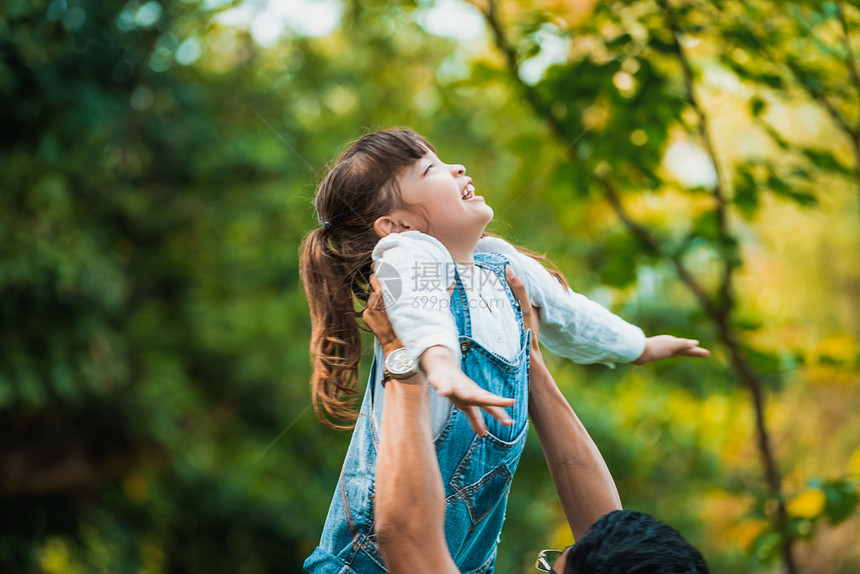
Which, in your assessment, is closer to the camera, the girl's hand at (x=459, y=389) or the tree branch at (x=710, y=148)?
the girl's hand at (x=459, y=389)

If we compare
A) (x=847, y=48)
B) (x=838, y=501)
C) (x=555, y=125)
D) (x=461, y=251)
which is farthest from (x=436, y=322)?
(x=847, y=48)

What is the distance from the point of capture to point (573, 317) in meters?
1.05

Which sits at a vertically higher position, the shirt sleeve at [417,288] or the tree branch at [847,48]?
the shirt sleeve at [417,288]

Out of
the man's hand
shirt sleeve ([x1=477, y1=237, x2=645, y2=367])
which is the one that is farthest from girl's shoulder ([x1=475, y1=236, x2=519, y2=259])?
the man's hand

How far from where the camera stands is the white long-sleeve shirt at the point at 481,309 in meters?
0.80

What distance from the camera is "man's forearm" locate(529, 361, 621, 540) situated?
0.95 m

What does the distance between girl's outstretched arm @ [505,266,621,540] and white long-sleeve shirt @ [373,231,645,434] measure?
0.05m

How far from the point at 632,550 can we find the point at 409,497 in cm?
24

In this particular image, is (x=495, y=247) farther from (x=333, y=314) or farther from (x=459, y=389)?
(x=459, y=389)

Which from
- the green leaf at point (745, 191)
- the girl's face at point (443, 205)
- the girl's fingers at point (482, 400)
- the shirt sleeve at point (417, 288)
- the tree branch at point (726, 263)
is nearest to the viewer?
the girl's fingers at point (482, 400)

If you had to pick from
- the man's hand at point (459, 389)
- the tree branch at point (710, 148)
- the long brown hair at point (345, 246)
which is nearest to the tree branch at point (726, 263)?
the tree branch at point (710, 148)

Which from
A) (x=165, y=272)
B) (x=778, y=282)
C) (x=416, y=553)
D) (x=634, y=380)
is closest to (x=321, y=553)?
(x=416, y=553)

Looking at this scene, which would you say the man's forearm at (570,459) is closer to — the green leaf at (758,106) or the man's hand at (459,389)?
the man's hand at (459,389)

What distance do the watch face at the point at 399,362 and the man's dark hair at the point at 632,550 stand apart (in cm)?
28
